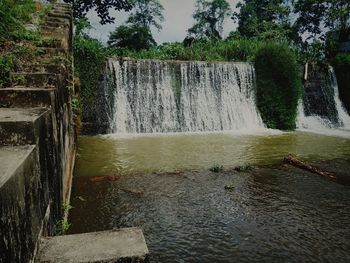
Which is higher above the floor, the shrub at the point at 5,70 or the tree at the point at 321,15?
the tree at the point at 321,15

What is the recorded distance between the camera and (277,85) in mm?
15938

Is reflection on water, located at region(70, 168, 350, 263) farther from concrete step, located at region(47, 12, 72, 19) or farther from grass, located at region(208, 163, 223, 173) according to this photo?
concrete step, located at region(47, 12, 72, 19)

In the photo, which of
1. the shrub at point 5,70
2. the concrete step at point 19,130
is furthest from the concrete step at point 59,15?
the concrete step at point 19,130

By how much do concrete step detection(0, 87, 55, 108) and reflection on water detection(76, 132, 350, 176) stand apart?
156 inches

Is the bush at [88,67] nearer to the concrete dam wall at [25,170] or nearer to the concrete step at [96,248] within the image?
the concrete dam wall at [25,170]

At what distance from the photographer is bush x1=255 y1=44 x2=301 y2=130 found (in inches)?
619

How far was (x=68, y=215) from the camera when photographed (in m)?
4.57

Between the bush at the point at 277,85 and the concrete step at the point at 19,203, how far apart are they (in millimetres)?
14399

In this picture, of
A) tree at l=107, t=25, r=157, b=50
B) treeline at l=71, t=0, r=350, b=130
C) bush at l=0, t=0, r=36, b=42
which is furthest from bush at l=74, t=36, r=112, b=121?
tree at l=107, t=25, r=157, b=50

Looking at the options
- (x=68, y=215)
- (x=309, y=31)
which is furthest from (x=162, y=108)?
(x=309, y=31)

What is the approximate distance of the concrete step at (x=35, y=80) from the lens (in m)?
3.54

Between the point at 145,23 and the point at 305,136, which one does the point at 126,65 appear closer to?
the point at 305,136

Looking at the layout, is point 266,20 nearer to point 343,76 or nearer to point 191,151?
point 343,76

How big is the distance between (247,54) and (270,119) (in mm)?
4658
